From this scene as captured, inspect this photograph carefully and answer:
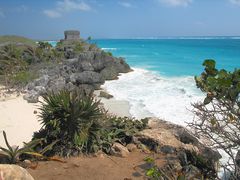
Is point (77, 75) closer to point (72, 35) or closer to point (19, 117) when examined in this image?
point (19, 117)

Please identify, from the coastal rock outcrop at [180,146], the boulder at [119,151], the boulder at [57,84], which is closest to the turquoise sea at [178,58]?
the boulder at [57,84]

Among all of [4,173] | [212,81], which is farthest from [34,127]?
[212,81]

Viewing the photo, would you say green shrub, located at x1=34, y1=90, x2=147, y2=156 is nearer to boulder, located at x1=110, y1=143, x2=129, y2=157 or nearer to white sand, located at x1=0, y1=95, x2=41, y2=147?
boulder, located at x1=110, y1=143, x2=129, y2=157

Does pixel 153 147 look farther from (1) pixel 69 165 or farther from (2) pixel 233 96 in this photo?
(2) pixel 233 96

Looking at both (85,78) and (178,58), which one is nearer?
(85,78)

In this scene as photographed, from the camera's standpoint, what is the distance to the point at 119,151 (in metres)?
7.76

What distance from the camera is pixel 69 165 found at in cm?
695

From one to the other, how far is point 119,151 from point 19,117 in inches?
254

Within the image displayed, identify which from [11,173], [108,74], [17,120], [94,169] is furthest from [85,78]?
[11,173]

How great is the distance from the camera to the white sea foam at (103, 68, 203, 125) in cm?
1490

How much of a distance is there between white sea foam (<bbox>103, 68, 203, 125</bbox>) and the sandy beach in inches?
39.1

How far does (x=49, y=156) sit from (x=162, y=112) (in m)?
8.71

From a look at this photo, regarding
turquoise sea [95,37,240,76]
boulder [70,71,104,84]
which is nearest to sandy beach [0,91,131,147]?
boulder [70,71,104,84]

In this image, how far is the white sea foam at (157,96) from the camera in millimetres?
14898
